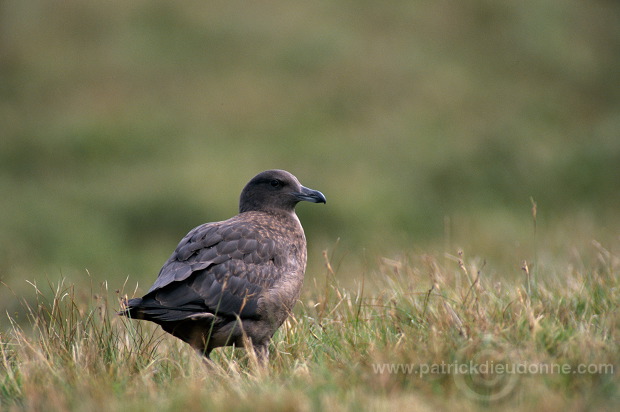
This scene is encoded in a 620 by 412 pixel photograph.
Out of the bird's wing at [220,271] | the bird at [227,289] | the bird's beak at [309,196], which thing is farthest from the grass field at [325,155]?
the bird's beak at [309,196]

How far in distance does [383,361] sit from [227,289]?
1.63 m

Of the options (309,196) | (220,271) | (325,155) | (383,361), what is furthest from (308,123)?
(383,361)

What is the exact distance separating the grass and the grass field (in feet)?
0.10

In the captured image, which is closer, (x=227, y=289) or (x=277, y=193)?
(x=227, y=289)

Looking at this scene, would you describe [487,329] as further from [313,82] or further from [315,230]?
[313,82]

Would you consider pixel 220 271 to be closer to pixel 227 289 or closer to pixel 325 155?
pixel 227 289

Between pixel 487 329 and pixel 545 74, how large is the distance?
47.6 feet

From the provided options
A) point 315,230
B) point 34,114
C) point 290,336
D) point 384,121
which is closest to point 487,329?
point 290,336

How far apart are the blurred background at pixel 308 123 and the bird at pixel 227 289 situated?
439cm

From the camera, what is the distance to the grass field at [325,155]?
4.82 metres

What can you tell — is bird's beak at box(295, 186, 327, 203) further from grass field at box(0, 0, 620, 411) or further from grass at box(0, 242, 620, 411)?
grass at box(0, 242, 620, 411)

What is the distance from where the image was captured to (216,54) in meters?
16.2

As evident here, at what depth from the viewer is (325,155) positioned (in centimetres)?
1402

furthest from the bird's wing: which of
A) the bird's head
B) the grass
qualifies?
the bird's head
